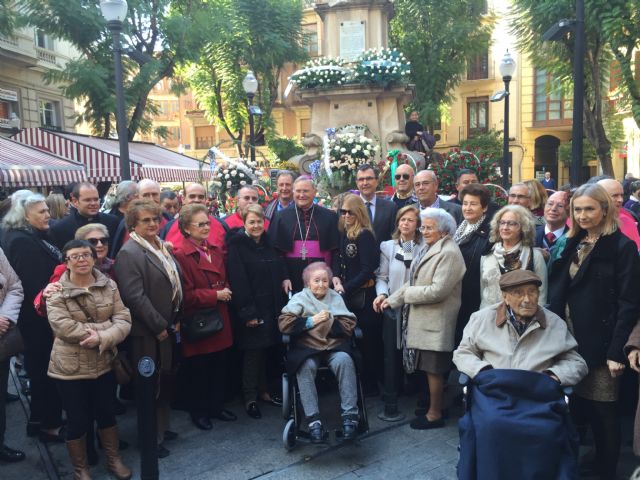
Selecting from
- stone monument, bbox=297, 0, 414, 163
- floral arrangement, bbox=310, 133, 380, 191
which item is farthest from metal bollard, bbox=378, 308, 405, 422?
stone monument, bbox=297, 0, 414, 163

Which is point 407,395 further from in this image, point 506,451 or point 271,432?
point 506,451

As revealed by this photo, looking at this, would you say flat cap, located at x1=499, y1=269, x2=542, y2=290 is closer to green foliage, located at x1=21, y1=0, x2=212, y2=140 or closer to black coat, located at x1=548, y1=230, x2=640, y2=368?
black coat, located at x1=548, y1=230, x2=640, y2=368

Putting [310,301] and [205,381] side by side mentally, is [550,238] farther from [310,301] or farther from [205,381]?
[205,381]

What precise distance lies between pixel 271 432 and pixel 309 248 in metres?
1.78

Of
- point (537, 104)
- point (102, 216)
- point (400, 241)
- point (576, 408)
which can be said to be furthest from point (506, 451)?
point (537, 104)

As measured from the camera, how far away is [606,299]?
367 centimetres

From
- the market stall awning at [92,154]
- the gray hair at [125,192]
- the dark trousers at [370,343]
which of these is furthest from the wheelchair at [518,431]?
the market stall awning at [92,154]

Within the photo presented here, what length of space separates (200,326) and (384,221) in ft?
7.52

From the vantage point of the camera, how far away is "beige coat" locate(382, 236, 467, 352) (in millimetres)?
4484

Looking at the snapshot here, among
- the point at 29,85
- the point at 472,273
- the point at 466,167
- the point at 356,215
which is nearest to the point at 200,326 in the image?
the point at 356,215

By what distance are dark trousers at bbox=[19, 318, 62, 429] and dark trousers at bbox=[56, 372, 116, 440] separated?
800mm

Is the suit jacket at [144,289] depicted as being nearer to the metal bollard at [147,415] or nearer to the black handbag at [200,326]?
the black handbag at [200,326]

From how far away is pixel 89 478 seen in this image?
156 inches

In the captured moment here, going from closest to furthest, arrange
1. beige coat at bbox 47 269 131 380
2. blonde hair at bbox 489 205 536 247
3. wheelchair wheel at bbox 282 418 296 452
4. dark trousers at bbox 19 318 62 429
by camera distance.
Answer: beige coat at bbox 47 269 131 380 → blonde hair at bbox 489 205 536 247 → wheelchair wheel at bbox 282 418 296 452 → dark trousers at bbox 19 318 62 429
